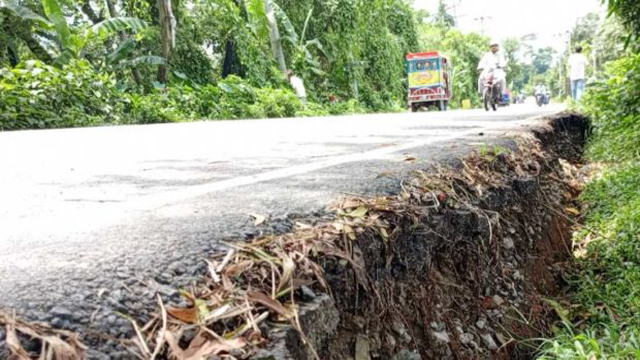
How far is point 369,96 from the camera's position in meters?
23.2

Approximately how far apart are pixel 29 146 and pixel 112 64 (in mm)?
9534

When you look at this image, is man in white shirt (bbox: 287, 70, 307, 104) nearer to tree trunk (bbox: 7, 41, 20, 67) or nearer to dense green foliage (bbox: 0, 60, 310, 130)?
dense green foliage (bbox: 0, 60, 310, 130)

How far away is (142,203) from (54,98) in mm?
7708

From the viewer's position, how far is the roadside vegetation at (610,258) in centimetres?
226

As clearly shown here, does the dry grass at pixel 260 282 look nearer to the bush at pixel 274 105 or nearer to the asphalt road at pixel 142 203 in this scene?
the asphalt road at pixel 142 203

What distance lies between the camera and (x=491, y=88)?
12.6 metres

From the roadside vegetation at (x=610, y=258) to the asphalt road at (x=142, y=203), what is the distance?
99cm

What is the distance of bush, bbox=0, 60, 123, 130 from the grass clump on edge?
7389mm

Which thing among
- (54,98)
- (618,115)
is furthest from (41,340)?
(54,98)

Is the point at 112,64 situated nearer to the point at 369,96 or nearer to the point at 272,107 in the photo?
the point at 272,107

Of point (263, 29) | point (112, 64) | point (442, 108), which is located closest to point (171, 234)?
point (112, 64)

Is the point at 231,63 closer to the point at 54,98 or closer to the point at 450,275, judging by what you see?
the point at 54,98

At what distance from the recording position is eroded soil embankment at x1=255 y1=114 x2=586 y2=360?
1.52 metres

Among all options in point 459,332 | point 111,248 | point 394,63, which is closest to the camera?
point 111,248
